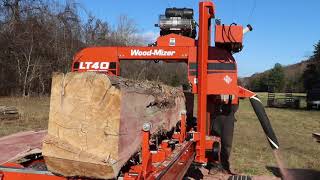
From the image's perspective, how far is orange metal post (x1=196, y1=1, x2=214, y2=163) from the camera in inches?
265

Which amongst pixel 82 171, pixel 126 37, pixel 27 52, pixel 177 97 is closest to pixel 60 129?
pixel 82 171

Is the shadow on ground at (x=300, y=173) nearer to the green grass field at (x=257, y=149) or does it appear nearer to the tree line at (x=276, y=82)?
the green grass field at (x=257, y=149)

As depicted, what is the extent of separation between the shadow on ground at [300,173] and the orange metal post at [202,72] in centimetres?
337

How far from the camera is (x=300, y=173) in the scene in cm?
974

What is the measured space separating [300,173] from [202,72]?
13.7 ft

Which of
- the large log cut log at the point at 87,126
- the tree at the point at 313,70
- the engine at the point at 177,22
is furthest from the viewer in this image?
the tree at the point at 313,70

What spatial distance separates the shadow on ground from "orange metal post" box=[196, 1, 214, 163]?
3.37 m

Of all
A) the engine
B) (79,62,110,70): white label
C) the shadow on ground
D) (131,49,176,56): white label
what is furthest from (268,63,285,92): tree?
(79,62,110,70): white label

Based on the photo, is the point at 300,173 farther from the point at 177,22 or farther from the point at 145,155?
the point at 145,155

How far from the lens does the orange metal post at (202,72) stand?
6.72 m

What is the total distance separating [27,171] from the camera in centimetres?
460

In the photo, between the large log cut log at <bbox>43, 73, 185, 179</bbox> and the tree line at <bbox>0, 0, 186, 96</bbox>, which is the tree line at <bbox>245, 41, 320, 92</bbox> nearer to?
the tree line at <bbox>0, 0, 186, 96</bbox>

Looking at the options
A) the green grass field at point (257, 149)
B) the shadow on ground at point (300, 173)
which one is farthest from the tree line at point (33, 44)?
the shadow on ground at point (300, 173)

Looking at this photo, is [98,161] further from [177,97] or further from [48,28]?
[48,28]
